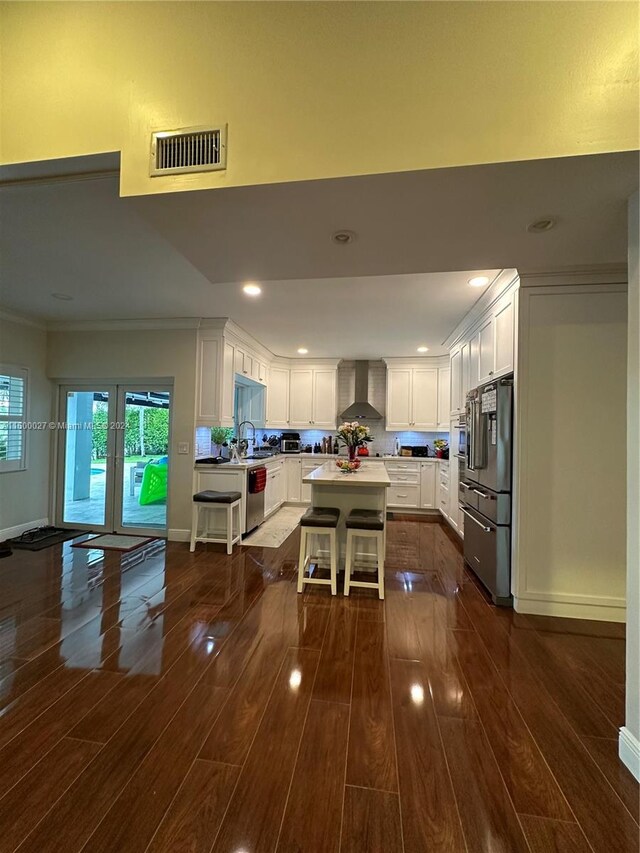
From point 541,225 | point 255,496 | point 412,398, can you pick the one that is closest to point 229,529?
point 255,496

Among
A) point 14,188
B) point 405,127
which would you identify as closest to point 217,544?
point 14,188

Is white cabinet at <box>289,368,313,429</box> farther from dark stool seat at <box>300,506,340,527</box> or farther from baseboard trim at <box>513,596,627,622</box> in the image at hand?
baseboard trim at <box>513,596,627,622</box>

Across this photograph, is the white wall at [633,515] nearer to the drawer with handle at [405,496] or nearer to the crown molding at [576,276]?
the crown molding at [576,276]

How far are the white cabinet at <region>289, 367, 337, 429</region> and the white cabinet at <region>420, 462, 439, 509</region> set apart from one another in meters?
1.88

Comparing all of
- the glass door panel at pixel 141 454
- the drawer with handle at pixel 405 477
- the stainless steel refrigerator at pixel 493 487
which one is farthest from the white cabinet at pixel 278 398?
the stainless steel refrigerator at pixel 493 487

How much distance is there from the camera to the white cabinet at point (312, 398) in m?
6.91

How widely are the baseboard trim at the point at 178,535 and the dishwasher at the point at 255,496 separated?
2.41ft

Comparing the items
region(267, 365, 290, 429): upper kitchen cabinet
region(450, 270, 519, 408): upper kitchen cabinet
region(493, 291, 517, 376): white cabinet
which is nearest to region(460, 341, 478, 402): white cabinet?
region(450, 270, 519, 408): upper kitchen cabinet

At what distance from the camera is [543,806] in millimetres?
1325

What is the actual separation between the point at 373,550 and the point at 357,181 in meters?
3.14

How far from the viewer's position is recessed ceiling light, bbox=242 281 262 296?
340 centimetres

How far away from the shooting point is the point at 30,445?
184 inches

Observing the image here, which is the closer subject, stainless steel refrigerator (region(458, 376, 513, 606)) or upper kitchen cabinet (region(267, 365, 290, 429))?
stainless steel refrigerator (region(458, 376, 513, 606))

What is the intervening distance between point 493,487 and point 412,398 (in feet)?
12.2
